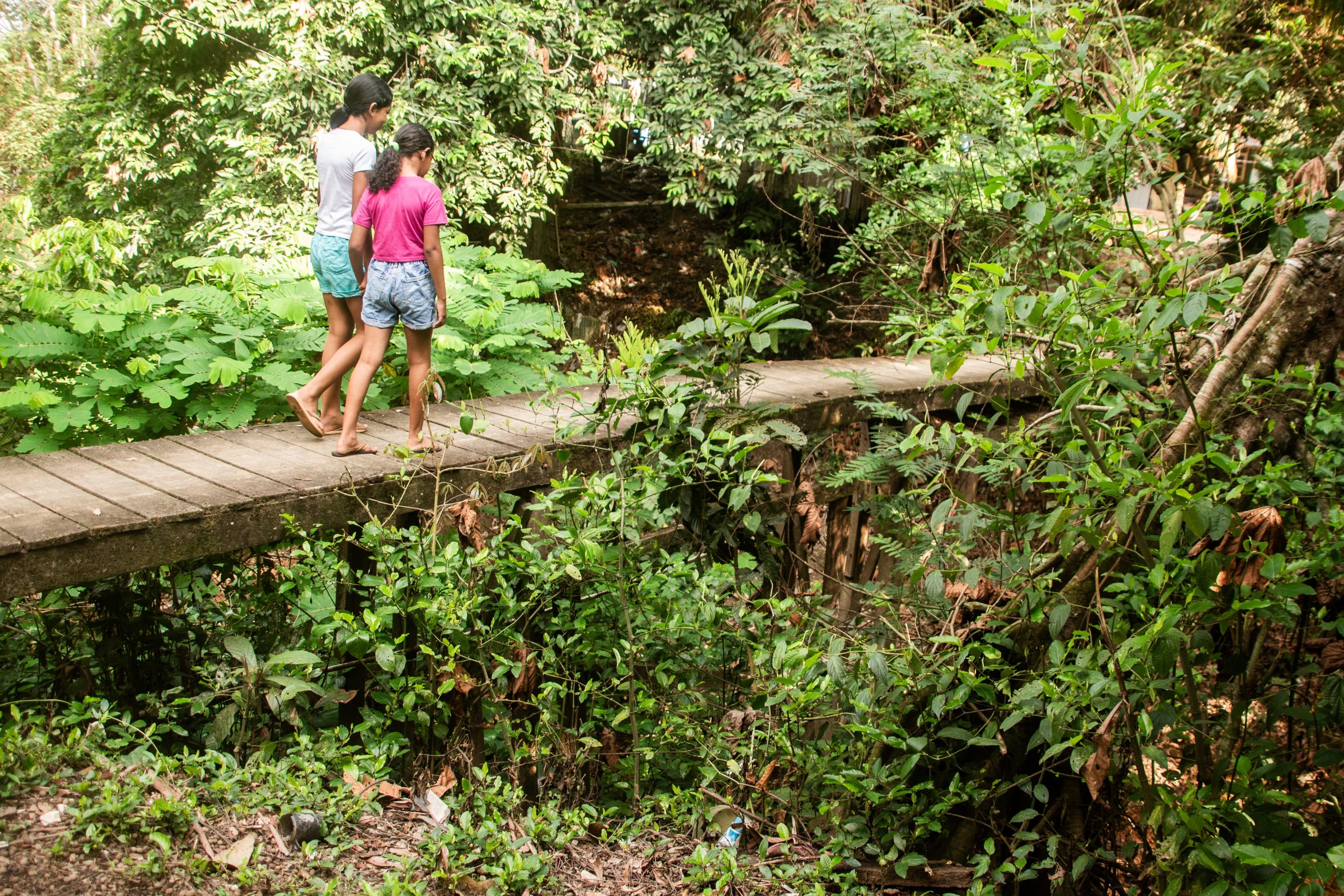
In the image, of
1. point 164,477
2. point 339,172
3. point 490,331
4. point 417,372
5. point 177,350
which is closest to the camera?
point 164,477

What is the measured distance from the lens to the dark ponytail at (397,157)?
375 cm

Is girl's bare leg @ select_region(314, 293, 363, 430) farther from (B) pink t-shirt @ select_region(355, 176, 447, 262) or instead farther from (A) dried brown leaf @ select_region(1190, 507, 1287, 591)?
(A) dried brown leaf @ select_region(1190, 507, 1287, 591)

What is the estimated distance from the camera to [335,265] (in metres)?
4.06

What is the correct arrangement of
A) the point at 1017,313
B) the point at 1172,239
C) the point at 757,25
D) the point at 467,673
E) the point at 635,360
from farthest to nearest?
1. the point at 757,25
2. the point at 635,360
3. the point at 467,673
4. the point at 1172,239
5. the point at 1017,313

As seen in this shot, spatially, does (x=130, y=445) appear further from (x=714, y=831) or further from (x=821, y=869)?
(x=821, y=869)

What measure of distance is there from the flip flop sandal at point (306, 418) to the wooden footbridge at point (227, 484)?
0.17 ft

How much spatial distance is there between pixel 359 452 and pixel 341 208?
1.14 metres

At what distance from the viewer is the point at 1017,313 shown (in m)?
2.36

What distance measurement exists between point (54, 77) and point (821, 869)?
20.1 m

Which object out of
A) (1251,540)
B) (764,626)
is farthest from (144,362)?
(1251,540)

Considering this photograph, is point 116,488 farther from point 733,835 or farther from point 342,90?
point 342,90

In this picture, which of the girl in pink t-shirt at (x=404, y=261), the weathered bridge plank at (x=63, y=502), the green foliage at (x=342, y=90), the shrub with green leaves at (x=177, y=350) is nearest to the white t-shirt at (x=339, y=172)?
the girl in pink t-shirt at (x=404, y=261)

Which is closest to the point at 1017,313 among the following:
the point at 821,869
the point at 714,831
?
the point at 821,869

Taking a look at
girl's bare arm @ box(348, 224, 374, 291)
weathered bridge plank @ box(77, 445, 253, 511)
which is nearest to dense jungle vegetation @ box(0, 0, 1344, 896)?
weathered bridge plank @ box(77, 445, 253, 511)
